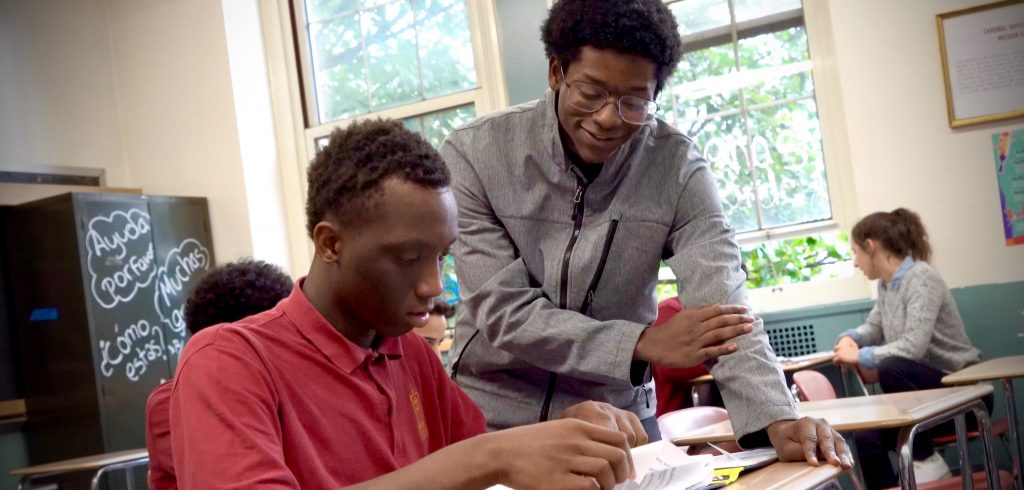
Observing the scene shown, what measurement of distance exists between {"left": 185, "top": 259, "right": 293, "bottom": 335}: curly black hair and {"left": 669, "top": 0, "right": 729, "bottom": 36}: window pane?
11.2 feet

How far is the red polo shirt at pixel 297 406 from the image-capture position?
3.44ft

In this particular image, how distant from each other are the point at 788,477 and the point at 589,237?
50cm

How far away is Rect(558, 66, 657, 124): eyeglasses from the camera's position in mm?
1532

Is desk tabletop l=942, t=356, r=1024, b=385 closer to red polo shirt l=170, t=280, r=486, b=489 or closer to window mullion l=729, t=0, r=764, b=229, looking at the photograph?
window mullion l=729, t=0, r=764, b=229

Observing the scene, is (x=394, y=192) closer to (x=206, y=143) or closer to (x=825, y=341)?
(x=825, y=341)

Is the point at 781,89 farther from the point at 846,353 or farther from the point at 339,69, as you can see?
the point at 339,69

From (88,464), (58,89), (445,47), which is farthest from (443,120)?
(88,464)

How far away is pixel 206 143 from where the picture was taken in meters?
5.57

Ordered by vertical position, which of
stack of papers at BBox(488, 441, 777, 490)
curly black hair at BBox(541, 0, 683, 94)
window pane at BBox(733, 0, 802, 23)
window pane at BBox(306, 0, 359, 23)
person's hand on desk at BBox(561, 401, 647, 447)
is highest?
window pane at BBox(306, 0, 359, 23)

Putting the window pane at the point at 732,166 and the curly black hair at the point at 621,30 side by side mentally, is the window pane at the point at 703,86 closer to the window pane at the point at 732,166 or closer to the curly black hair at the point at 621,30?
the window pane at the point at 732,166

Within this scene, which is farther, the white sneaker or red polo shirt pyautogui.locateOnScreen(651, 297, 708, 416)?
red polo shirt pyautogui.locateOnScreen(651, 297, 708, 416)

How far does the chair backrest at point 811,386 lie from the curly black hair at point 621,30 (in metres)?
1.93

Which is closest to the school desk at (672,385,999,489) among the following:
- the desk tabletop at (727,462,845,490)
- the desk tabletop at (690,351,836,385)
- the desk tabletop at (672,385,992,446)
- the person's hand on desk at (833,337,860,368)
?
the desk tabletop at (672,385,992,446)

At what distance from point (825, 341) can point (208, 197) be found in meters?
3.24
